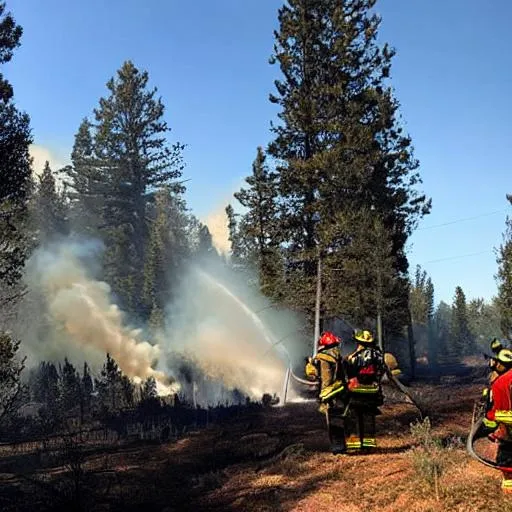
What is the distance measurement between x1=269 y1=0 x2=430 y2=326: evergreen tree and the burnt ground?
28.8 feet

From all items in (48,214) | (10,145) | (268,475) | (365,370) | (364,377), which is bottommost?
(268,475)

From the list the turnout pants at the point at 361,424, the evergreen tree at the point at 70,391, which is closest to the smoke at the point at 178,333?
the evergreen tree at the point at 70,391

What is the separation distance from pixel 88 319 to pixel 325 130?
23.4 meters

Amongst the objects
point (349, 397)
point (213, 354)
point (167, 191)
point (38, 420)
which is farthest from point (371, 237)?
point (167, 191)

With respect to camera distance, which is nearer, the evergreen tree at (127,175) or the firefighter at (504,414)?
the firefighter at (504,414)

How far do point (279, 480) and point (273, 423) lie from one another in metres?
6.54

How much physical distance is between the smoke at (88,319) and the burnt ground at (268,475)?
1885 cm

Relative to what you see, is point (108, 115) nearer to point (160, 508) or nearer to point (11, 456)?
point (11, 456)

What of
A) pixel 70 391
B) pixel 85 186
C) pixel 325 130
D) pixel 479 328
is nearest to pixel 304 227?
pixel 325 130

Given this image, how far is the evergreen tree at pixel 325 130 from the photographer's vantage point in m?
22.7

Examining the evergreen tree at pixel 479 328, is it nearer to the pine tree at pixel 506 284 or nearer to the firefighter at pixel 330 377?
the pine tree at pixel 506 284

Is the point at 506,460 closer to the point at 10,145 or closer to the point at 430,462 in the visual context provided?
the point at 430,462

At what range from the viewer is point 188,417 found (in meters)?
21.0

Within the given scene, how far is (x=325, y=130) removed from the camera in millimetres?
23125
